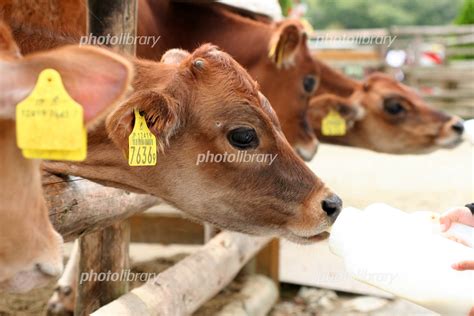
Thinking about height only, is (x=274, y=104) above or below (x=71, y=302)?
above

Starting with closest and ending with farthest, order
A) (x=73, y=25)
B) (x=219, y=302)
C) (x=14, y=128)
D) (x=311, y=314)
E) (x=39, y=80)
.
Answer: (x=39, y=80), (x=14, y=128), (x=73, y=25), (x=219, y=302), (x=311, y=314)

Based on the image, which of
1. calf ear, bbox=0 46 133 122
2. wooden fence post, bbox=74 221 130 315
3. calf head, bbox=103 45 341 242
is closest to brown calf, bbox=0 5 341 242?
calf head, bbox=103 45 341 242

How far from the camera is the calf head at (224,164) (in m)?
2.82

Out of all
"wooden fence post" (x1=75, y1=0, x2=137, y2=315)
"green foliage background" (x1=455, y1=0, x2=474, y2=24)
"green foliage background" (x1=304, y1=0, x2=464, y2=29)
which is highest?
"green foliage background" (x1=304, y1=0, x2=464, y2=29)

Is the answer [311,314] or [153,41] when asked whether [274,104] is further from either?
[311,314]

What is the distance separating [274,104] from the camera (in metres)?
5.36

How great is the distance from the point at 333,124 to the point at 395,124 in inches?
26.3

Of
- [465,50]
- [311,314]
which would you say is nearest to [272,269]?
[311,314]

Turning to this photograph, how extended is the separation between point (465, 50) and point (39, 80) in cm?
1753

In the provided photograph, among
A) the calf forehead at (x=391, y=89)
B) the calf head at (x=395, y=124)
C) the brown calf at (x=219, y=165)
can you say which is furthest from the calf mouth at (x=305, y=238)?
the calf forehead at (x=391, y=89)

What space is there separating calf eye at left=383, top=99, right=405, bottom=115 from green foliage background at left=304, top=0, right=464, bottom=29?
47.8m

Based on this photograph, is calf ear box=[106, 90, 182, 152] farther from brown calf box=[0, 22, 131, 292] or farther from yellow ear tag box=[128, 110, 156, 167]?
brown calf box=[0, 22, 131, 292]

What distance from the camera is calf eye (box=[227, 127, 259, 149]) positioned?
2.85 meters

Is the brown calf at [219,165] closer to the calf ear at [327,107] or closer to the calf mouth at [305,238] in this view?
the calf mouth at [305,238]
